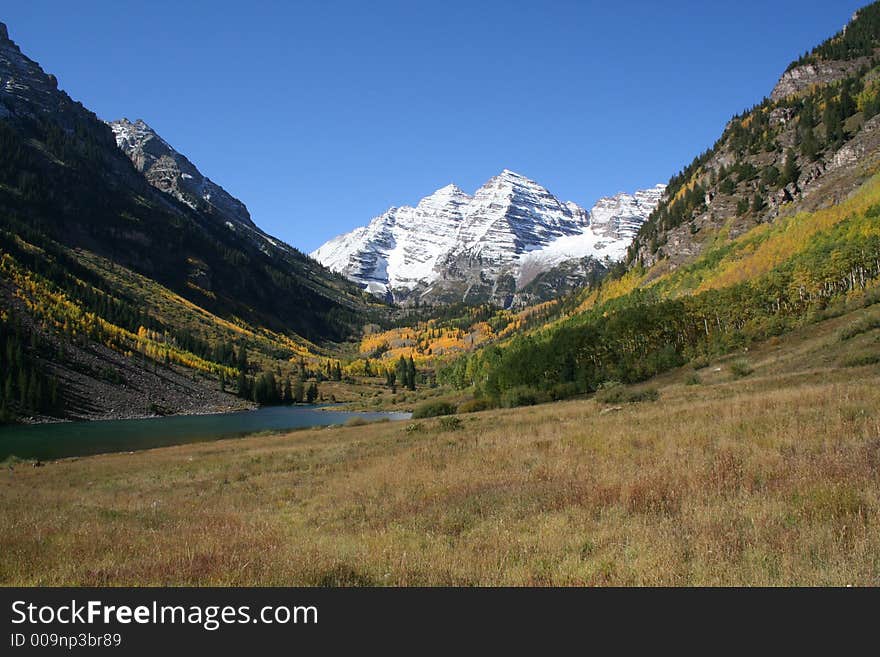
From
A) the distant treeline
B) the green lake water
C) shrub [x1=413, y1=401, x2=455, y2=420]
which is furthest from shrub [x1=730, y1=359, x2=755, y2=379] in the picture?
the green lake water

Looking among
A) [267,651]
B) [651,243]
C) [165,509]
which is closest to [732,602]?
[267,651]

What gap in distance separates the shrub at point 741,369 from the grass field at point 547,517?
98.5 feet

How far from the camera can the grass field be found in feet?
23.6

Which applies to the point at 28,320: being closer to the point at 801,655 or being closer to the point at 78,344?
the point at 78,344

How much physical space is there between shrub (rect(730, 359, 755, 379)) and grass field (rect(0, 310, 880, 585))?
3003 cm

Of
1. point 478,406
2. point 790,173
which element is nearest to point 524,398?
point 478,406

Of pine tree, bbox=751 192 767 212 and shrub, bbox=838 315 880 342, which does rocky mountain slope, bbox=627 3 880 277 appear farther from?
shrub, bbox=838 315 880 342

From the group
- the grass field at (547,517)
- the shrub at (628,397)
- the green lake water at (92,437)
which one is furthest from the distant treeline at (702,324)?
the grass field at (547,517)

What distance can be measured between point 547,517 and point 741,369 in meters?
47.8

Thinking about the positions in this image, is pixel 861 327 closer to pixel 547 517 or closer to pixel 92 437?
pixel 547 517

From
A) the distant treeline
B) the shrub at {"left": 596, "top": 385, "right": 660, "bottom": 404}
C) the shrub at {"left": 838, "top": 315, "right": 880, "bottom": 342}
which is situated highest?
the distant treeline

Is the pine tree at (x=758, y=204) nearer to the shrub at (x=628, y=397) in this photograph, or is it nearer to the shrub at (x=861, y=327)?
the shrub at (x=861, y=327)

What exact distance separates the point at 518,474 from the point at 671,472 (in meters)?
4.56

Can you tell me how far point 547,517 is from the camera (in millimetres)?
9867
